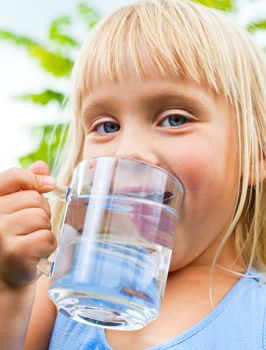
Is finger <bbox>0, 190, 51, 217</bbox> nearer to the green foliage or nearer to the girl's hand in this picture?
the girl's hand

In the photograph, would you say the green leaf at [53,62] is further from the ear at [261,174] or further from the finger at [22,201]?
the finger at [22,201]

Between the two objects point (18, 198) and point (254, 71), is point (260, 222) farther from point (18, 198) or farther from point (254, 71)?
point (18, 198)

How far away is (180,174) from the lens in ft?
4.38

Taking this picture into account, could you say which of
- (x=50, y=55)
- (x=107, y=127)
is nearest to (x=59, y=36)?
(x=50, y=55)

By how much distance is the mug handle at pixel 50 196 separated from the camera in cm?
112

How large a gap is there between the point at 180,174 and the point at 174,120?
0.14m

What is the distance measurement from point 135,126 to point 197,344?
0.51 metres

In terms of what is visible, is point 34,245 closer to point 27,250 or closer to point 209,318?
point 27,250

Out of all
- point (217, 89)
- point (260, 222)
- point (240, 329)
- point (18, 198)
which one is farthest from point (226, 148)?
point (18, 198)

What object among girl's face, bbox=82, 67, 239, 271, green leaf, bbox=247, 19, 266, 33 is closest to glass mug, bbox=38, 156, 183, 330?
girl's face, bbox=82, 67, 239, 271

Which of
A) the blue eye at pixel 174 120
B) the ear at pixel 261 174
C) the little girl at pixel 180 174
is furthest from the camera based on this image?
the ear at pixel 261 174

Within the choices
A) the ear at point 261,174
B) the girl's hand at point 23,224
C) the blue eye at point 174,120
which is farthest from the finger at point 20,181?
the ear at point 261,174

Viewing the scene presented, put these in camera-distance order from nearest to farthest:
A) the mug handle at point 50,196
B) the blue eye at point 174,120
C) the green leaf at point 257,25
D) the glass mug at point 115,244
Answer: the glass mug at point 115,244
the mug handle at point 50,196
the blue eye at point 174,120
the green leaf at point 257,25

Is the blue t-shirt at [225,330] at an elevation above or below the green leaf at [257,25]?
below
